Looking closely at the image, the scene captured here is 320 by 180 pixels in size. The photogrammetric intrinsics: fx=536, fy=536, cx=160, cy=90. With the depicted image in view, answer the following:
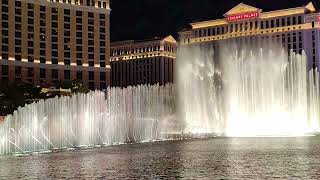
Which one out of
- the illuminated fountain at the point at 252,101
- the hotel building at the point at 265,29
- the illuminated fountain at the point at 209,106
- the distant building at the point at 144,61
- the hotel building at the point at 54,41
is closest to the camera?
the illuminated fountain at the point at 209,106

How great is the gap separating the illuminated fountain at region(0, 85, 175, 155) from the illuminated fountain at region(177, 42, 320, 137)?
10.3 feet

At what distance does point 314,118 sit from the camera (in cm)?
6181

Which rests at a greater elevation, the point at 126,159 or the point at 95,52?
the point at 95,52

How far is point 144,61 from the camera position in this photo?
145m

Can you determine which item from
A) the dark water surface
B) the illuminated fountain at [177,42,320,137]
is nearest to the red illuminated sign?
the illuminated fountain at [177,42,320,137]

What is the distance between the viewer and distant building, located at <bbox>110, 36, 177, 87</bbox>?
143 meters

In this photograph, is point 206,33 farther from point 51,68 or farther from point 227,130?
point 227,130

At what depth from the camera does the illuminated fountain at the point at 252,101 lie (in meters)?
57.9

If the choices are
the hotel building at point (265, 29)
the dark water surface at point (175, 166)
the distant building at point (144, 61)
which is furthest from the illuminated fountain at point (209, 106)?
the distant building at point (144, 61)

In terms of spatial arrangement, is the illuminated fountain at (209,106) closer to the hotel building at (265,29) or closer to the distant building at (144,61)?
the hotel building at (265,29)

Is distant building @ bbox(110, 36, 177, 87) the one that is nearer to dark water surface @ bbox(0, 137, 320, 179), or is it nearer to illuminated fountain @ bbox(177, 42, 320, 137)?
illuminated fountain @ bbox(177, 42, 320, 137)

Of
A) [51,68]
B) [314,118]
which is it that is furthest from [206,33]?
[314,118]

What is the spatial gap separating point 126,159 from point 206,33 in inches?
4316

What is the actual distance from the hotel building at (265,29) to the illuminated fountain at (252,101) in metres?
54.6
